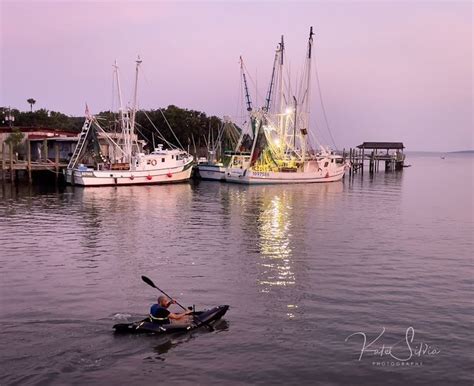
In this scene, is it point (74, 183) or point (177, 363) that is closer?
point (177, 363)

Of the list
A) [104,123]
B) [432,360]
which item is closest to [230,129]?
[104,123]

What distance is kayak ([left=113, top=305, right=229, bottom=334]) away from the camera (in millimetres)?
15484

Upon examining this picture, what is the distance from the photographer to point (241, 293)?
1975 cm

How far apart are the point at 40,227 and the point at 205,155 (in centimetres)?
7142

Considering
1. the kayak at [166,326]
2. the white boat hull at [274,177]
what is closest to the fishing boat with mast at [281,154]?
the white boat hull at [274,177]

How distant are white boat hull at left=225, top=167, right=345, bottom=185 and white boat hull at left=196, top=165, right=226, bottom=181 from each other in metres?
1.27

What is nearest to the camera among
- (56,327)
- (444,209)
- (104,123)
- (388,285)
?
(56,327)

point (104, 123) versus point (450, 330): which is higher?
point (104, 123)

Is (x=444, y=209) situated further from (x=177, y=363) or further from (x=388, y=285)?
(x=177, y=363)

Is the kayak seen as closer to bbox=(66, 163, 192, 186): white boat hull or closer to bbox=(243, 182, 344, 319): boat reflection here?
bbox=(243, 182, 344, 319): boat reflection

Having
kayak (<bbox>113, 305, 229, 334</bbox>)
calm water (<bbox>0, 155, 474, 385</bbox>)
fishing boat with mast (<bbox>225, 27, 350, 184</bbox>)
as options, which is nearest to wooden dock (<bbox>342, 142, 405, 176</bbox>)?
fishing boat with mast (<bbox>225, 27, 350, 184</bbox>)

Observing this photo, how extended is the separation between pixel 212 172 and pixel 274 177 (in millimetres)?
9482

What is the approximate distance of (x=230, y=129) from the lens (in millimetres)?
93188

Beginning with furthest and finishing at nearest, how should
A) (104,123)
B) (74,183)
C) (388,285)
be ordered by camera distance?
(104,123)
(74,183)
(388,285)
